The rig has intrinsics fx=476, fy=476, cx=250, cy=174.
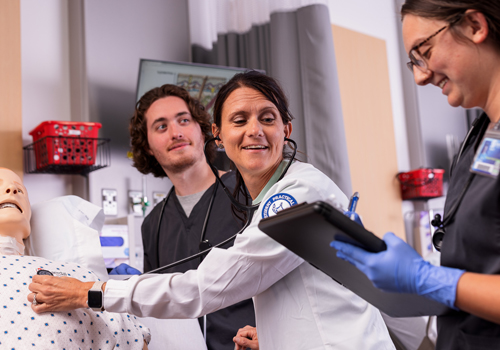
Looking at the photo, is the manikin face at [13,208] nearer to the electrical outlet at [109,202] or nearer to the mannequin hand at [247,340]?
the mannequin hand at [247,340]

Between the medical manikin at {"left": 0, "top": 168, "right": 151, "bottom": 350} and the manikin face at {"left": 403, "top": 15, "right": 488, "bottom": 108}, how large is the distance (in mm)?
992

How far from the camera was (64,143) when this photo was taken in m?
2.11

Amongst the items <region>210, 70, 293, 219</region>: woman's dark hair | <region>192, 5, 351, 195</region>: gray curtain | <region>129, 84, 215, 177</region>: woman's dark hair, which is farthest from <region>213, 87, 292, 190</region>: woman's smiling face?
<region>192, 5, 351, 195</region>: gray curtain

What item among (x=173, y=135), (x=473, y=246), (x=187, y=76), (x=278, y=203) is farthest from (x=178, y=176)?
(x=473, y=246)

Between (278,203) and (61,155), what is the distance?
4.71 feet

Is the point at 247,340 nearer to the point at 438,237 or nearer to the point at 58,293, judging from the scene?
the point at 58,293

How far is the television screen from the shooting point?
2473 millimetres

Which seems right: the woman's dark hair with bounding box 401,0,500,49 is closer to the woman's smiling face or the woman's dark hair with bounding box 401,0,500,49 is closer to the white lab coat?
the white lab coat

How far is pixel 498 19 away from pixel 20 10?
7.54 feet

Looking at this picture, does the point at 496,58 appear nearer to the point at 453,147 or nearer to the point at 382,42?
the point at 382,42

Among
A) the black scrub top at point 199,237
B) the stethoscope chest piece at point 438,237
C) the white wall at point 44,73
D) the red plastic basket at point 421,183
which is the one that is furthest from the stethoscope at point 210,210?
the red plastic basket at point 421,183

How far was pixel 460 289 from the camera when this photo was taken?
0.64m

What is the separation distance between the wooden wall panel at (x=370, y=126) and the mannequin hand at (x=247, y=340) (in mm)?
2198

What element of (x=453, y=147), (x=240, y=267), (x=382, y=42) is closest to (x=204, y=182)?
(x=240, y=267)
